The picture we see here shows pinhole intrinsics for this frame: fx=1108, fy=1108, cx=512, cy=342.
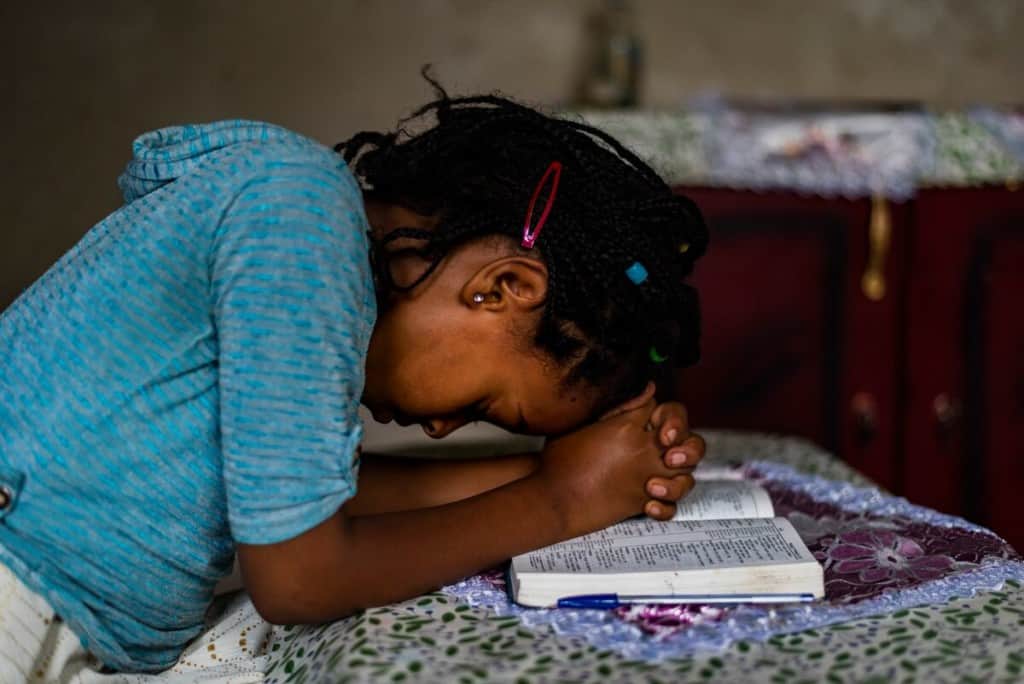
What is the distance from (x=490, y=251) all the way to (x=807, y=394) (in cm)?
150

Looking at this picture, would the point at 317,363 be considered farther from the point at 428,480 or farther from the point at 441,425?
the point at 428,480

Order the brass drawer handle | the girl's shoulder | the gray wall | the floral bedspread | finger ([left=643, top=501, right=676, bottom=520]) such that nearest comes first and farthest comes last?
the floral bedspread → the girl's shoulder → finger ([left=643, top=501, right=676, bottom=520]) → the brass drawer handle → the gray wall

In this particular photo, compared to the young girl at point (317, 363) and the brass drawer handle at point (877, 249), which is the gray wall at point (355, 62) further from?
the young girl at point (317, 363)

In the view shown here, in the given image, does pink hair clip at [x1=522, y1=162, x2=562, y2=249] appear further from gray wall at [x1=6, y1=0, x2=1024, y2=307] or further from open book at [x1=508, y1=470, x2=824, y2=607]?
gray wall at [x1=6, y1=0, x2=1024, y2=307]

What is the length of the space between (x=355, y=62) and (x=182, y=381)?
1.74 meters

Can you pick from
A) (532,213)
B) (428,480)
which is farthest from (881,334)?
(532,213)

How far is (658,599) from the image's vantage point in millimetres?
947

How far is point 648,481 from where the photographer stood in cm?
114

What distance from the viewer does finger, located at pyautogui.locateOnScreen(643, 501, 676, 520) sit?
1139mm

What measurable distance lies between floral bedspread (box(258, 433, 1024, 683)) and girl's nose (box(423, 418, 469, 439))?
0.17 meters

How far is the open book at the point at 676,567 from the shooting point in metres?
0.95

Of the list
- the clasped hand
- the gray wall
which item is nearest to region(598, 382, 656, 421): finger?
the clasped hand

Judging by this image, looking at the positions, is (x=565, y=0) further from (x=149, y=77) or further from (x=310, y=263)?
(x=310, y=263)

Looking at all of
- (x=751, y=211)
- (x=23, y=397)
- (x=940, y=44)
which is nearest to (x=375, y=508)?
(x=23, y=397)
